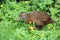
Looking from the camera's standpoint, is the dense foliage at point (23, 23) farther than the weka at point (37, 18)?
No

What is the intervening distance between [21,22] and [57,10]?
5.10 ft

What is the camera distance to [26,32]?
694 cm

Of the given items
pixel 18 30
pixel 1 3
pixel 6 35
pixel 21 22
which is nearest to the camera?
pixel 6 35

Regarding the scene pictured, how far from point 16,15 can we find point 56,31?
167 cm

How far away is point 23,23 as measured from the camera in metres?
7.61

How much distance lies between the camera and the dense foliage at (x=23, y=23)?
21.7 ft

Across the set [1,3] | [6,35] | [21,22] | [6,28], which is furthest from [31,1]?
[6,35]

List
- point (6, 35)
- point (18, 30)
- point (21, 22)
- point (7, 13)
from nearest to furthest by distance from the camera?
point (6, 35) → point (18, 30) → point (21, 22) → point (7, 13)

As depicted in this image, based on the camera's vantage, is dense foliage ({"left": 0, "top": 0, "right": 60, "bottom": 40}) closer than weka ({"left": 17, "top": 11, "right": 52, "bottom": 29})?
Yes

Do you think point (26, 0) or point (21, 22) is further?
point (26, 0)

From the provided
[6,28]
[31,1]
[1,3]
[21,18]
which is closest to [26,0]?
[31,1]

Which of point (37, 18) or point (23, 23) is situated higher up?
point (37, 18)

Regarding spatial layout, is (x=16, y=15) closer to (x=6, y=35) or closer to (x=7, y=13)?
(x=7, y=13)

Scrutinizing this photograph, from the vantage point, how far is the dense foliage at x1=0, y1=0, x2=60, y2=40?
6.61 meters
